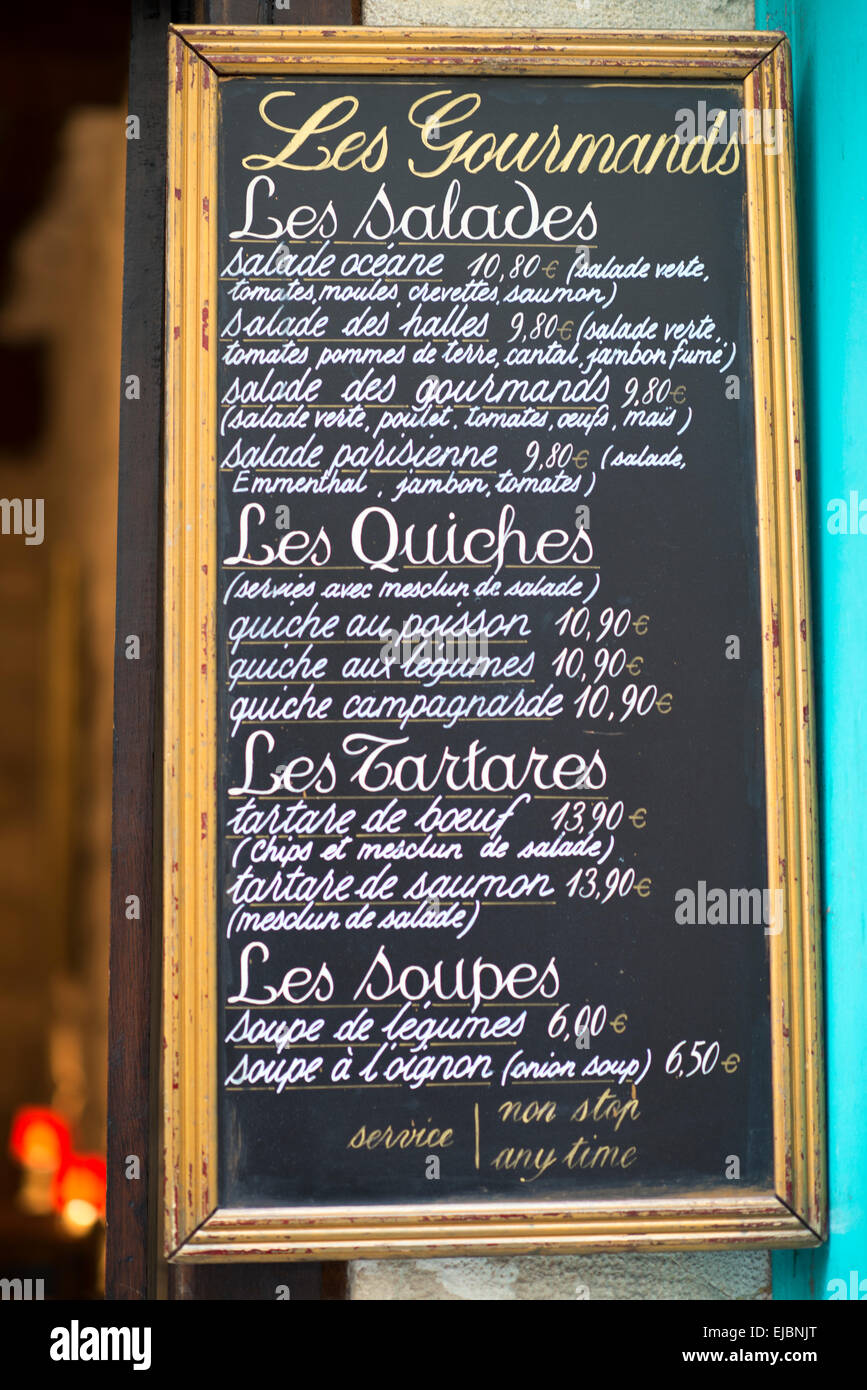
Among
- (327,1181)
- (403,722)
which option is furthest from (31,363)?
(327,1181)

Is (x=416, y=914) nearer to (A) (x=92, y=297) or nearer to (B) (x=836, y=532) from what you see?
(B) (x=836, y=532)

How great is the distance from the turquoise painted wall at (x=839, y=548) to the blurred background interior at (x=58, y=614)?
1030mm

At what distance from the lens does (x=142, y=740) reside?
1.44 meters

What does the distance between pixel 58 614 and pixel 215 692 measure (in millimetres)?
478

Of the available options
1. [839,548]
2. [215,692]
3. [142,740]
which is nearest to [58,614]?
[142,740]

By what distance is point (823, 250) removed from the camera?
136 centimetres

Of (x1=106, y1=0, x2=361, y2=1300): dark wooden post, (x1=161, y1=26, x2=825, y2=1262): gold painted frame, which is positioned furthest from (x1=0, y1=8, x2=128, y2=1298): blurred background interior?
(x1=161, y1=26, x2=825, y2=1262): gold painted frame

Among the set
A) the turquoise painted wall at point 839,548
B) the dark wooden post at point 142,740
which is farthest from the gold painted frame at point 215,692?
the dark wooden post at point 142,740

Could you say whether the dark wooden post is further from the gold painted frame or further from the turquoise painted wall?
the turquoise painted wall

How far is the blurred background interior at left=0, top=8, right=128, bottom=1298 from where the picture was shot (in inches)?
61.9

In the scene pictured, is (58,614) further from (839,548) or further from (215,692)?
(839,548)

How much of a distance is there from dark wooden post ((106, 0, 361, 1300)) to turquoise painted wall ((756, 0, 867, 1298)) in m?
0.64

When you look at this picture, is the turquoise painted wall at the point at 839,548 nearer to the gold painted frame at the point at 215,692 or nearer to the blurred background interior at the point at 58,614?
the gold painted frame at the point at 215,692

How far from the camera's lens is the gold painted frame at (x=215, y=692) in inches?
49.3
